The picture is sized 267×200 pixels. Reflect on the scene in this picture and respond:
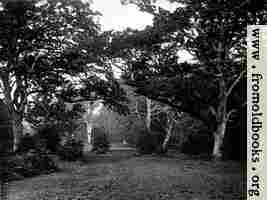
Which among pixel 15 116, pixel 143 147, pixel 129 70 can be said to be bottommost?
pixel 143 147

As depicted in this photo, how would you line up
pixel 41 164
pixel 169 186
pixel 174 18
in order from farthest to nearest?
pixel 174 18, pixel 41 164, pixel 169 186

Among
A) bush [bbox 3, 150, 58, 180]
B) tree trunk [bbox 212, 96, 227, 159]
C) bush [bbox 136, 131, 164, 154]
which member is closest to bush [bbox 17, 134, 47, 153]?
bush [bbox 3, 150, 58, 180]

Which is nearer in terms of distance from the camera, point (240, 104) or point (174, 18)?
point (174, 18)

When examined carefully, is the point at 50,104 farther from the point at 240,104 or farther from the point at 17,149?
the point at 240,104

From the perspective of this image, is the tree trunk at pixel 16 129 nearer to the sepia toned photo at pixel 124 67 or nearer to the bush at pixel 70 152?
the sepia toned photo at pixel 124 67

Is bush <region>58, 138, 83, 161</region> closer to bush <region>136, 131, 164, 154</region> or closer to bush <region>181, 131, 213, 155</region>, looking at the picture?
bush <region>136, 131, 164, 154</region>

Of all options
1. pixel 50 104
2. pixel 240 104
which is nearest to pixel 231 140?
pixel 240 104

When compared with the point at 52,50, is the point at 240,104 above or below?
below

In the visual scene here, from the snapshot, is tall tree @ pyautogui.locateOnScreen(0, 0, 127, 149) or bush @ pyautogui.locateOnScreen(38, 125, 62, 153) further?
bush @ pyautogui.locateOnScreen(38, 125, 62, 153)

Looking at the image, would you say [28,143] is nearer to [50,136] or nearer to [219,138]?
[50,136]

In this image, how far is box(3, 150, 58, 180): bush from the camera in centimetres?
1659

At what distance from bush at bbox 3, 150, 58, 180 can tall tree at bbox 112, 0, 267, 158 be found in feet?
28.4

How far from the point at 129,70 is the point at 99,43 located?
11.4ft

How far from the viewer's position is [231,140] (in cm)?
2700
